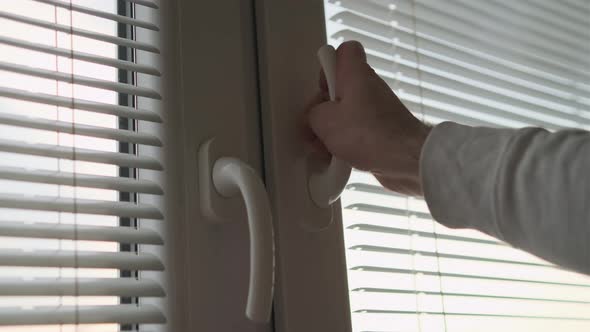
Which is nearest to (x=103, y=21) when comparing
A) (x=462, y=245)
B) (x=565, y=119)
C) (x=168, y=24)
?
(x=168, y=24)

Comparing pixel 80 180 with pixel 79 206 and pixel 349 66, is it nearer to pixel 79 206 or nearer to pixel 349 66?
pixel 79 206

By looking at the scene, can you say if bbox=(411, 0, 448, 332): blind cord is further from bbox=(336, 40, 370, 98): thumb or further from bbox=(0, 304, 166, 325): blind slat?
bbox=(0, 304, 166, 325): blind slat

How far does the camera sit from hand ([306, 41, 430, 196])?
708mm

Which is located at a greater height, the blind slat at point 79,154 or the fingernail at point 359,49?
the fingernail at point 359,49

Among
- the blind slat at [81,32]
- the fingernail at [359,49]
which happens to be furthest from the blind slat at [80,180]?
the fingernail at [359,49]

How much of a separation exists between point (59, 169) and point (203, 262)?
143 mm

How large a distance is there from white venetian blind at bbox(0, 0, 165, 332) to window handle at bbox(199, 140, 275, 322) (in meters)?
0.05

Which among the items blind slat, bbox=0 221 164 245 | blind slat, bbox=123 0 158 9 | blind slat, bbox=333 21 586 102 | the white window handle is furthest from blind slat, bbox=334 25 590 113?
blind slat, bbox=0 221 164 245

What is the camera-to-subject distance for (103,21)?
2.39 feet

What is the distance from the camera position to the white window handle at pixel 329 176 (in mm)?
728

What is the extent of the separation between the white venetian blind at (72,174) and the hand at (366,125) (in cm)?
16

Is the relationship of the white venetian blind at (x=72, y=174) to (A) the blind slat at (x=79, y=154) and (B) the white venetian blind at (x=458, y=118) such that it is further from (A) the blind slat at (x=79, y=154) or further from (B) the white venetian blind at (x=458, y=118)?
(B) the white venetian blind at (x=458, y=118)

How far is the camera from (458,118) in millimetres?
920

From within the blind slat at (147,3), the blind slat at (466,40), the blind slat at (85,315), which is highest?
the blind slat at (466,40)
